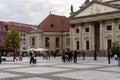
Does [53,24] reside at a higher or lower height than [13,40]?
higher

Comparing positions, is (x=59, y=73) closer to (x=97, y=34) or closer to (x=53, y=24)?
(x=97, y=34)

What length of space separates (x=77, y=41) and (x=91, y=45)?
542 cm

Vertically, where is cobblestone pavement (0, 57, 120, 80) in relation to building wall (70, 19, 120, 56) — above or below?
below

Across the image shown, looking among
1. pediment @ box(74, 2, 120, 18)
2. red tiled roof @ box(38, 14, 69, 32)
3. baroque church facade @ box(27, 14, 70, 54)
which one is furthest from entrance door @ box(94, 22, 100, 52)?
red tiled roof @ box(38, 14, 69, 32)

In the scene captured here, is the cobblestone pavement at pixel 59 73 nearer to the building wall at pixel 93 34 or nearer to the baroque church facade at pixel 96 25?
the building wall at pixel 93 34

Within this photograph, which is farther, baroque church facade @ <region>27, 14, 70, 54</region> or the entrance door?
baroque church facade @ <region>27, 14, 70, 54</region>

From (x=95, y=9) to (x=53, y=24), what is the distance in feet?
70.3

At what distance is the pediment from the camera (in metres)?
64.5

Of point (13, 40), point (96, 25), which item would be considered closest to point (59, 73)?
point (96, 25)

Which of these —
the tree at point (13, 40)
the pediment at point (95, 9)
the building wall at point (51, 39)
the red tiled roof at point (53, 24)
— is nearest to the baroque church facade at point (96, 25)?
the pediment at point (95, 9)

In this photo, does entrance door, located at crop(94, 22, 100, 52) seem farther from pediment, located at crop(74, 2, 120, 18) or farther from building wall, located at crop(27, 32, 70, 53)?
building wall, located at crop(27, 32, 70, 53)

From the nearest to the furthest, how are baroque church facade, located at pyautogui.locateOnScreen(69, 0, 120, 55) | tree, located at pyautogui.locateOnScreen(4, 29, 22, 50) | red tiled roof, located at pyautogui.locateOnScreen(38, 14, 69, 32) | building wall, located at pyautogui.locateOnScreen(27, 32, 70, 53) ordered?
baroque church facade, located at pyautogui.locateOnScreen(69, 0, 120, 55) < building wall, located at pyautogui.locateOnScreen(27, 32, 70, 53) < red tiled roof, located at pyautogui.locateOnScreen(38, 14, 69, 32) < tree, located at pyautogui.locateOnScreen(4, 29, 22, 50)

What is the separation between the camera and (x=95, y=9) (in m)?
67.4

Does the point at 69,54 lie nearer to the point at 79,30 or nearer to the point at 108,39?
the point at 108,39
